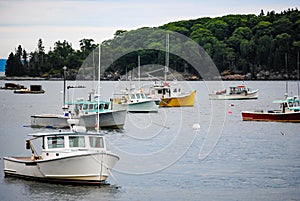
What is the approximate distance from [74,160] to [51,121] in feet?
90.1

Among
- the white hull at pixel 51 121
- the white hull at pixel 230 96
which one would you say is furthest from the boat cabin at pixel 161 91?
the white hull at pixel 51 121

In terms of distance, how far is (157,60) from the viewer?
366ft

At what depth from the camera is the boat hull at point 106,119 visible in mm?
54594

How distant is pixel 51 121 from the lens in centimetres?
5869

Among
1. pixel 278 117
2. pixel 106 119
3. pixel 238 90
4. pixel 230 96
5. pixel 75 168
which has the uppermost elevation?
pixel 238 90

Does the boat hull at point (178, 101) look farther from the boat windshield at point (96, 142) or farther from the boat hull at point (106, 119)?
the boat windshield at point (96, 142)

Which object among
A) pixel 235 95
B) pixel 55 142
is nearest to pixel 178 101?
pixel 235 95

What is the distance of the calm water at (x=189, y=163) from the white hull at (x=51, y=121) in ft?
2.93

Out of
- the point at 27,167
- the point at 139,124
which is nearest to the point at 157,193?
the point at 27,167

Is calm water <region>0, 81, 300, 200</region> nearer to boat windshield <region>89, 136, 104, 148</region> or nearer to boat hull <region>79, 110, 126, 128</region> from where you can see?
boat hull <region>79, 110, 126, 128</region>

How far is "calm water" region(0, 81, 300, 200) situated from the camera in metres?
32.2

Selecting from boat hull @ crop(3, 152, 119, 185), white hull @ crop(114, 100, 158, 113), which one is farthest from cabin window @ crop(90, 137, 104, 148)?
white hull @ crop(114, 100, 158, 113)

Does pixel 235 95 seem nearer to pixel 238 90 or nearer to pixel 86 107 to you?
pixel 238 90

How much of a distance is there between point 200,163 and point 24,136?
1833 centimetres
